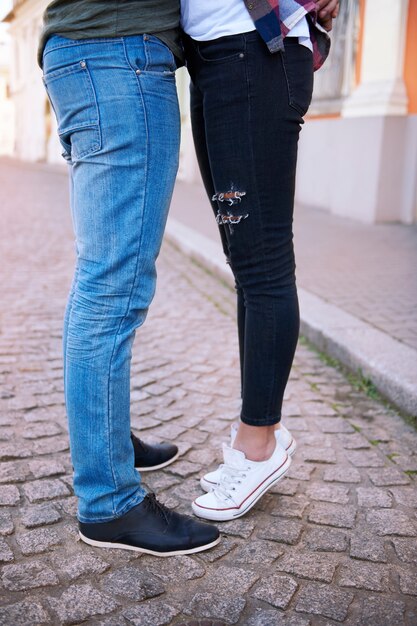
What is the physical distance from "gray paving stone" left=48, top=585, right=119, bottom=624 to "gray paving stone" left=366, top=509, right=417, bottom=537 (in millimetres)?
758

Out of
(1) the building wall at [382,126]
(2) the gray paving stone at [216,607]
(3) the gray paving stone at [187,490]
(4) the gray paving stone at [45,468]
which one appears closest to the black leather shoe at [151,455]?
(3) the gray paving stone at [187,490]

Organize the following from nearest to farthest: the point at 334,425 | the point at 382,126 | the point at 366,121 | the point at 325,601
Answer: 1. the point at 325,601
2. the point at 334,425
3. the point at 382,126
4. the point at 366,121

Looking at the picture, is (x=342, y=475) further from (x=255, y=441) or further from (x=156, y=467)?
(x=156, y=467)

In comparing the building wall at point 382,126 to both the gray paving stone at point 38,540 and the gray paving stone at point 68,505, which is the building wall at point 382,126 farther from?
the gray paving stone at point 38,540

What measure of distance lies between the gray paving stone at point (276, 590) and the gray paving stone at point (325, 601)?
25mm

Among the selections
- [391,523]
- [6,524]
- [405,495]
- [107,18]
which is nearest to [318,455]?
[405,495]

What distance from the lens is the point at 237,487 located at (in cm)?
198

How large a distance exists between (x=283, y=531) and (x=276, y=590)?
281mm

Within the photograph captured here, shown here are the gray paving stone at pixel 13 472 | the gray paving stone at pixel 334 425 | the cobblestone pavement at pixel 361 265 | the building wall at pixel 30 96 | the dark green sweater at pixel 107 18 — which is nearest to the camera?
the dark green sweater at pixel 107 18

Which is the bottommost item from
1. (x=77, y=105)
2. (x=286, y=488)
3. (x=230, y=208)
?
(x=286, y=488)

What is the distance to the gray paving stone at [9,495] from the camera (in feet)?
6.71

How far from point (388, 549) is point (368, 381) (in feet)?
4.48

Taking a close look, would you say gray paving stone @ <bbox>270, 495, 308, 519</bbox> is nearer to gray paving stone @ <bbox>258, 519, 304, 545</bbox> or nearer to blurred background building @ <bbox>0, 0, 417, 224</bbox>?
gray paving stone @ <bbox>258, 519, 304, 545</bbox>

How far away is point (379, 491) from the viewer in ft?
7.11
